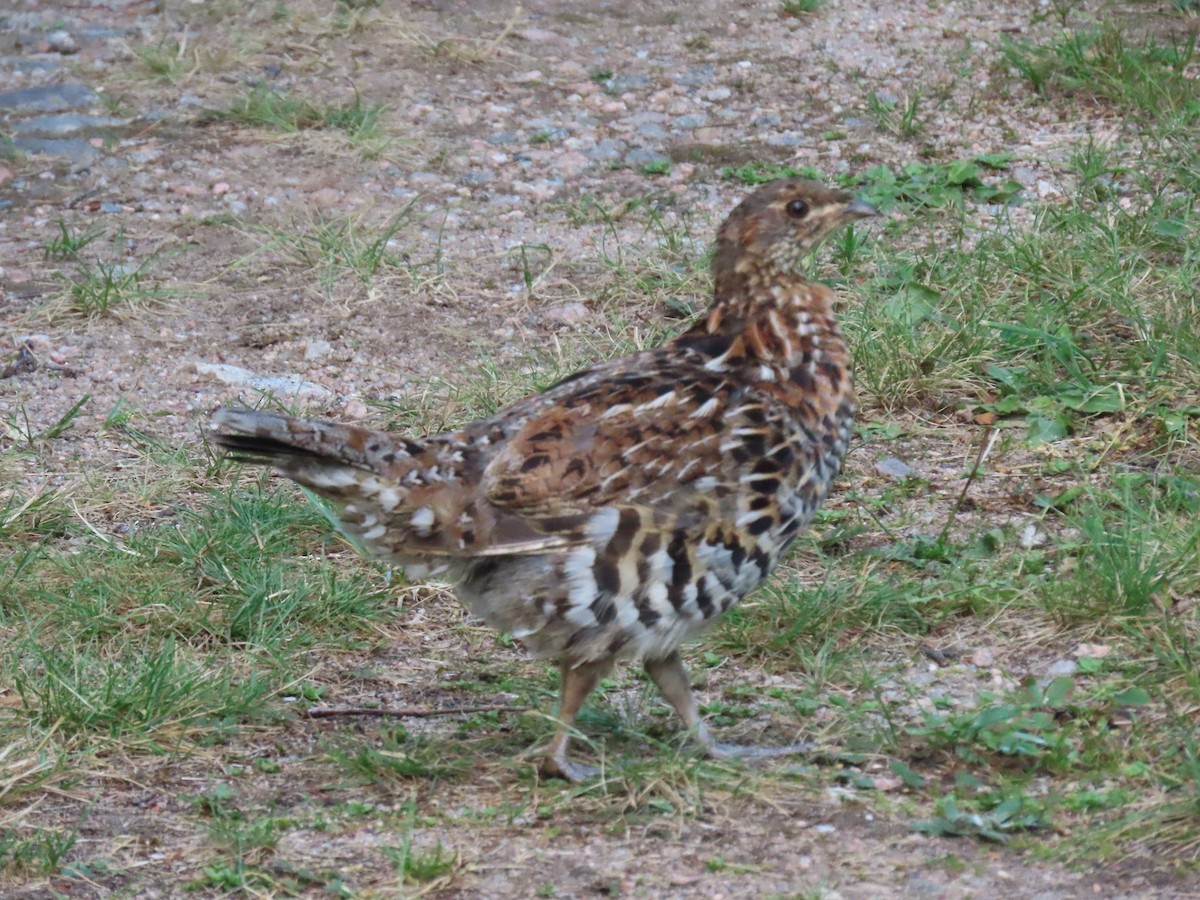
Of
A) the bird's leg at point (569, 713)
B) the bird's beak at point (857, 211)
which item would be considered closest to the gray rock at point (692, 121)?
the bird's beak at point (857, 211)

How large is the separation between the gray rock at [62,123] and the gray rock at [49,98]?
0.42ft

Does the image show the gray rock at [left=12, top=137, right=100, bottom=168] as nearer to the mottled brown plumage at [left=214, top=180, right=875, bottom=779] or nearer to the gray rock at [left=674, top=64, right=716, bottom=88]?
the gray rock at [left=674, top=64, right=716, bottom=88]

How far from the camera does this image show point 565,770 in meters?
4.38

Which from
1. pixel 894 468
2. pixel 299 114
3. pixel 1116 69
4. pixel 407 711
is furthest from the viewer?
pixel 299 114

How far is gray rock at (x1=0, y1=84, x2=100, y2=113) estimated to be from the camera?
31.5ft

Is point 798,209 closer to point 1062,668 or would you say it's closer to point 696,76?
point 1062,668

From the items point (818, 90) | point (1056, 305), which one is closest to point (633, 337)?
point (1056, 305)

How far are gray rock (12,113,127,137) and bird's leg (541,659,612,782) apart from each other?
610cm

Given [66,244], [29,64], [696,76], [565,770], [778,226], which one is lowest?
[565,770]

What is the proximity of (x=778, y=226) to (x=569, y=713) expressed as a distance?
151 cm

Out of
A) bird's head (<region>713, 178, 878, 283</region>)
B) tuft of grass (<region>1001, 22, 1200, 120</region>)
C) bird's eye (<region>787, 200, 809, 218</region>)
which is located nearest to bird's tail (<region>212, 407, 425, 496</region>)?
bird's head (<region>713, 178, 878, 283</region>)

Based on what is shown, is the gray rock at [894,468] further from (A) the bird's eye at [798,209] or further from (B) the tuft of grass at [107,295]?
(B) the tuft of grass at [107,295]

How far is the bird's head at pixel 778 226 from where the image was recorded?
4.76 metres

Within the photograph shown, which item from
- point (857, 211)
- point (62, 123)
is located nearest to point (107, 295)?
point (62, 123)
